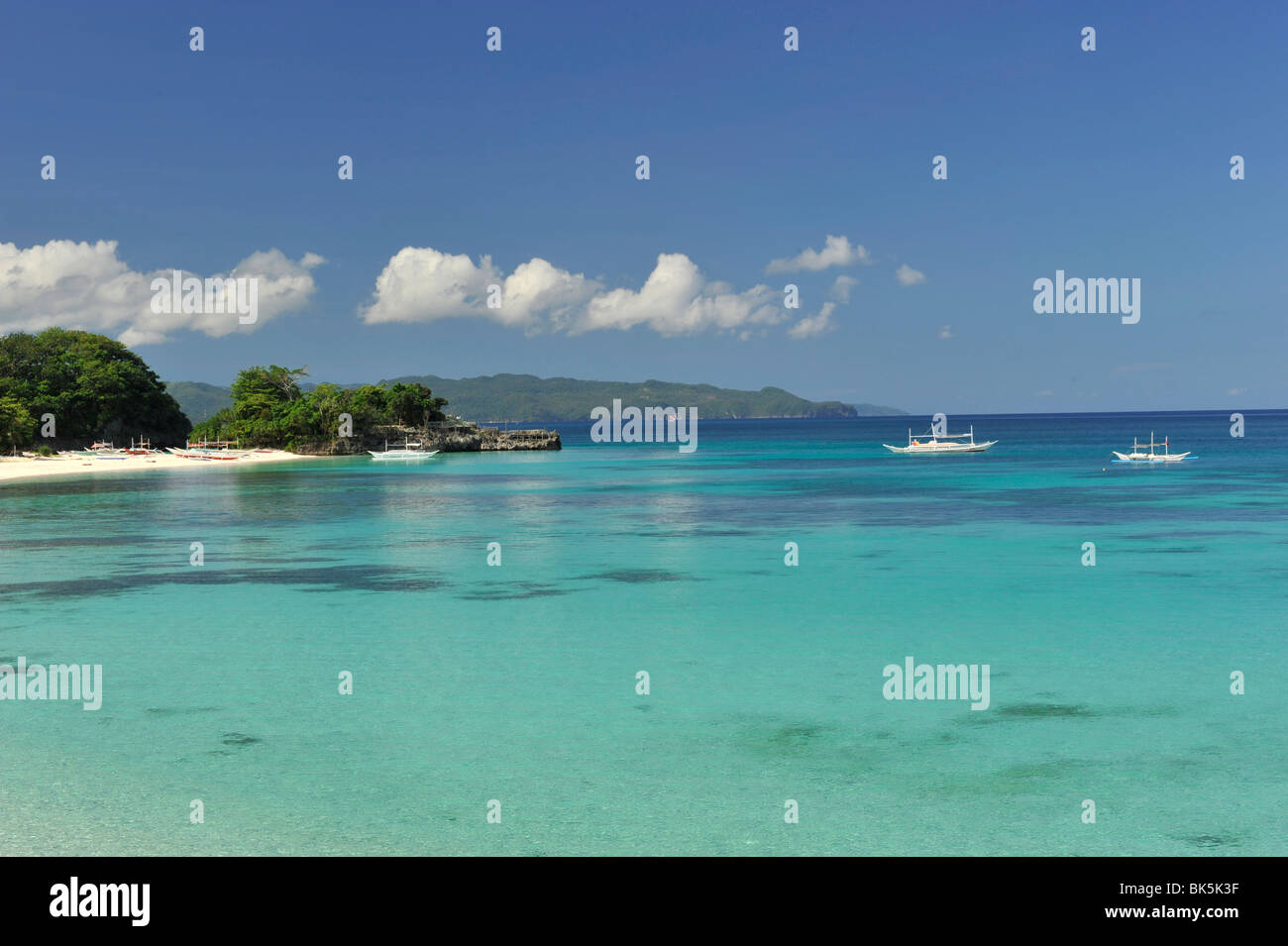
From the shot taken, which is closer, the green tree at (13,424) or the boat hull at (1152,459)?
the boat hull at (1152,459)

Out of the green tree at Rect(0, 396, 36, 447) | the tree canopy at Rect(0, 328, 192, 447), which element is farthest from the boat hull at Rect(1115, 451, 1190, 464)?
the tree canopy at Rect(0, 328, 192, 447)

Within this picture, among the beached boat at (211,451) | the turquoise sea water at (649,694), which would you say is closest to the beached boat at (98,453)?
the beached boat at (211,451)

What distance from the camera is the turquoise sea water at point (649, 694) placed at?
8.44 metres

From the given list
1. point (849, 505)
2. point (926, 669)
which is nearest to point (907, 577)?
point (926, 669)

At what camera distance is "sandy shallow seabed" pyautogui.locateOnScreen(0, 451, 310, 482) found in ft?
239

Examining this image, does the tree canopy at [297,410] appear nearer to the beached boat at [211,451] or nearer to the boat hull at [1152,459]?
the beached boat at [211,451]

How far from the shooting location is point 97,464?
8831cm

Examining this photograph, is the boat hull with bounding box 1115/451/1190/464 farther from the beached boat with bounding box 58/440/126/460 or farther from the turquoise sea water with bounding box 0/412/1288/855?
the beached boat with bounding box 58/440/126/460

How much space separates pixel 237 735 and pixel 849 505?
115 feet

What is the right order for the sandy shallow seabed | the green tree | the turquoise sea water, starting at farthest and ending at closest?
the green tree < the sandy shallow seabed < the turquoise sea water

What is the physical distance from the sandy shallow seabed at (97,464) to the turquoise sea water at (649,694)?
46816 millimetres

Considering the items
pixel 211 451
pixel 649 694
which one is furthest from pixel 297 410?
pixel 649 694

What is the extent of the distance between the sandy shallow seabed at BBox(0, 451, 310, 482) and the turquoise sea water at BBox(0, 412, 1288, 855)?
154 feet
